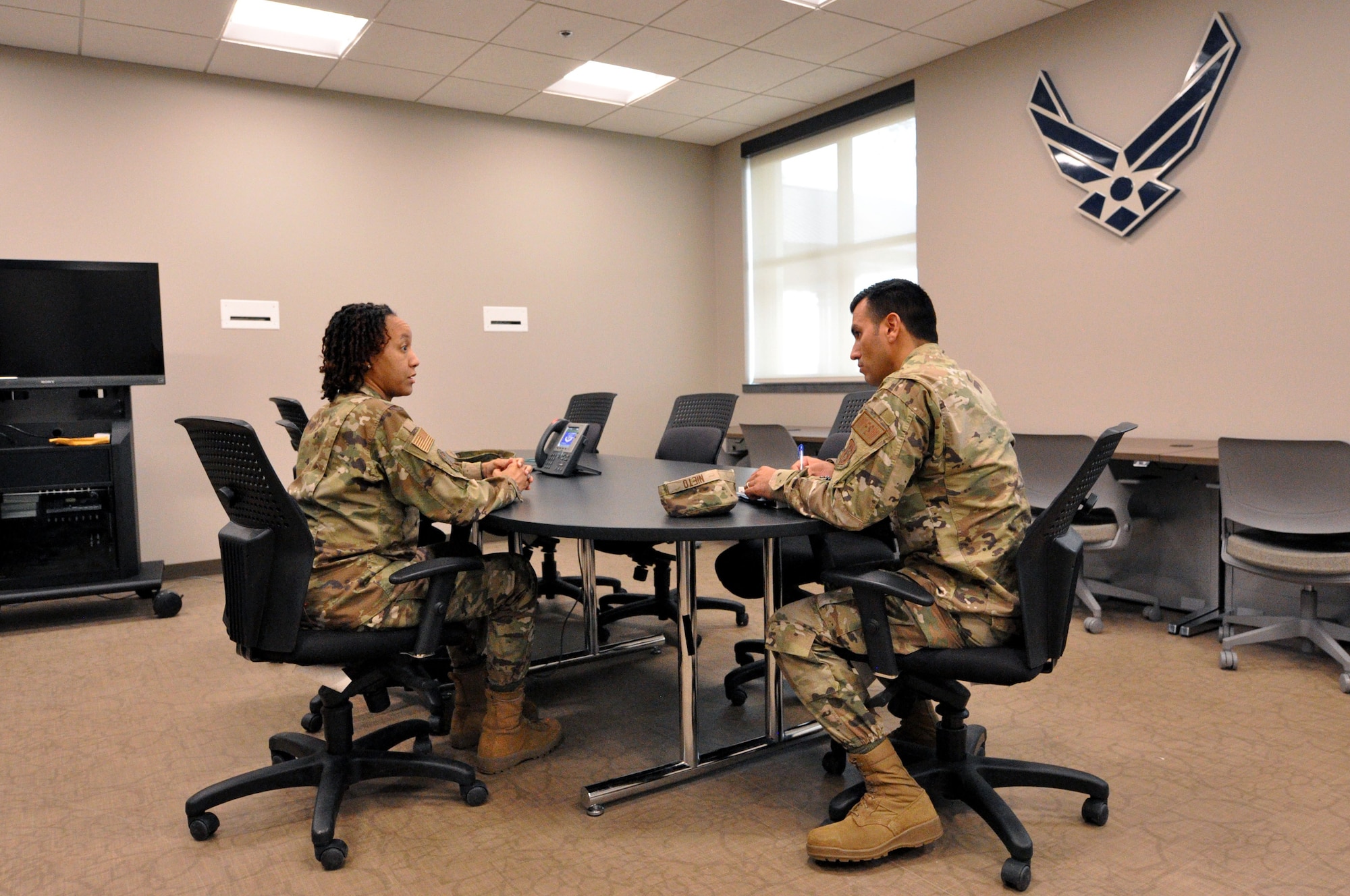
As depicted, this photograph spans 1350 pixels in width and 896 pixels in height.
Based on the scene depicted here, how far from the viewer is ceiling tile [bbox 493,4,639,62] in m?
4.54

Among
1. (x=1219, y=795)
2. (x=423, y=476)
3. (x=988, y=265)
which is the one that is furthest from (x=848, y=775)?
(x=988, y=265)

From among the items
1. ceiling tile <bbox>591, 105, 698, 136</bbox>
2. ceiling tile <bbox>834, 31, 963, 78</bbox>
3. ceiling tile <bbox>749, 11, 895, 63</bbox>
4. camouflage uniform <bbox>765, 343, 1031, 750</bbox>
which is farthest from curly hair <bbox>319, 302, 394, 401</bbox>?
ceiling tile <bbox>591, 105, 698, 136</bbox>

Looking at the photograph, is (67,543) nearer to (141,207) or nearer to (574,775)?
(141,207)

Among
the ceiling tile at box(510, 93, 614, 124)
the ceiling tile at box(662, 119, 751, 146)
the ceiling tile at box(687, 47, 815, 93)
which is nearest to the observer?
the ceiling tile at box(687, 47, 815, 93)

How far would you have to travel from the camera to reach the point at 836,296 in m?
6.18

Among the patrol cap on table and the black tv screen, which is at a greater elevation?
the black tv screen

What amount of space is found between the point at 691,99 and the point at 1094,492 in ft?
11.6

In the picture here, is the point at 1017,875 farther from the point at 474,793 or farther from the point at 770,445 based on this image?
the point at 770,445

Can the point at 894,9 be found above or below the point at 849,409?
above

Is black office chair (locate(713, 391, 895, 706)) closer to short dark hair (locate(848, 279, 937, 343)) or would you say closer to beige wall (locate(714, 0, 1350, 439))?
short dark hair (locate(848, 279, 937, 343))

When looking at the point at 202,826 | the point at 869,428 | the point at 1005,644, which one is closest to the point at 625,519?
the point at 869,428

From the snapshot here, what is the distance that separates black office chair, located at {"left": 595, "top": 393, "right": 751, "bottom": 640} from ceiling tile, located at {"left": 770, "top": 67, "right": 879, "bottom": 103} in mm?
2435

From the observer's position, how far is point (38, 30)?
4.49 metres

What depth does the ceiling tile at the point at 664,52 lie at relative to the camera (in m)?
4.87
